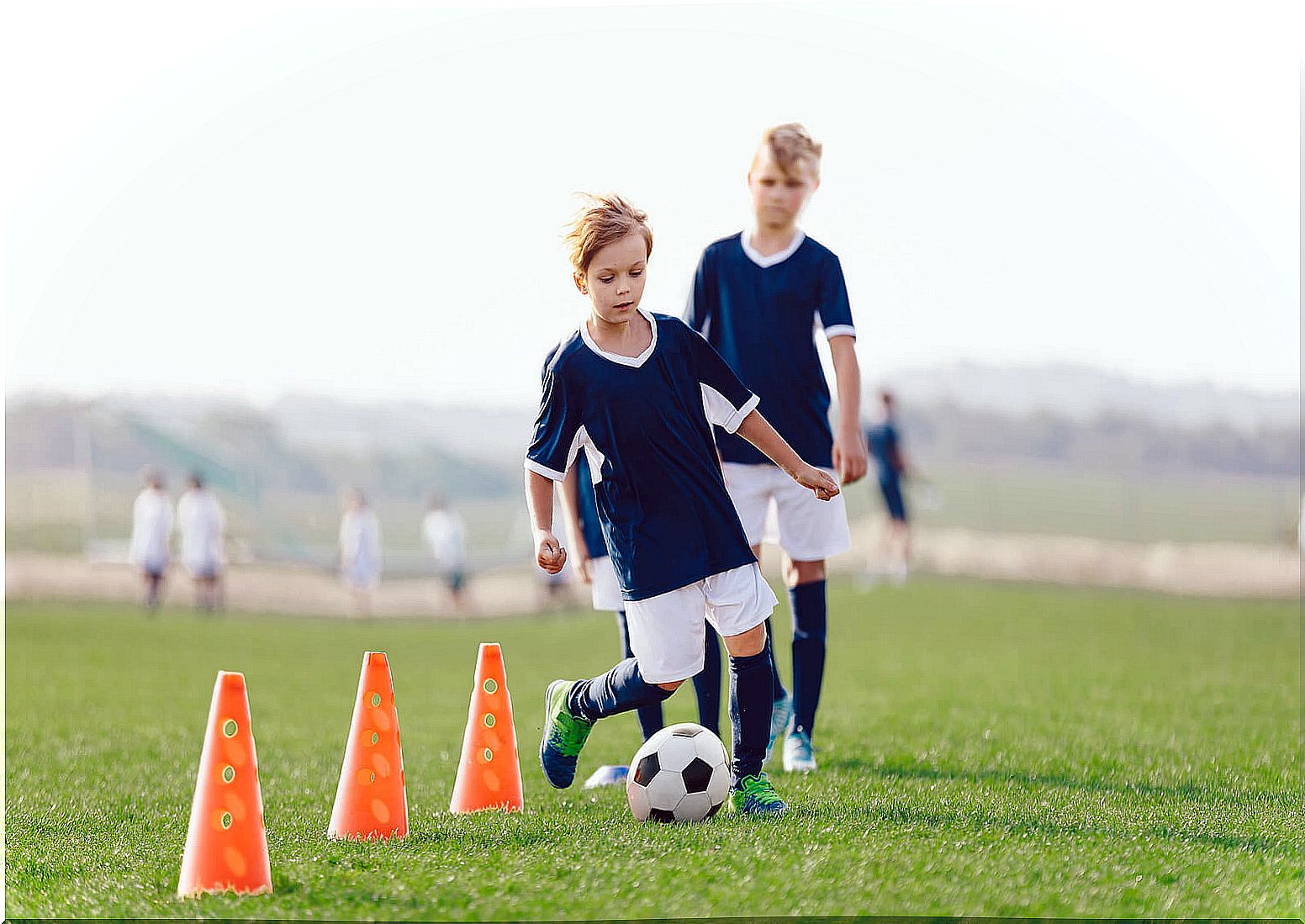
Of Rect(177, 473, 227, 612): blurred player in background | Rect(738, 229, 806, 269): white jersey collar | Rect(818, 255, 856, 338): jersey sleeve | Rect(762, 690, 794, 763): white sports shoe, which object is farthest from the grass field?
Rect(177, 473, 227, 612): blurred player in background

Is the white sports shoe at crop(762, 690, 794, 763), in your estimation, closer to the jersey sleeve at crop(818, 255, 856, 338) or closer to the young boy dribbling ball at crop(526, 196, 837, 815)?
the young boy dribbling ball at crop(526, 196, 837, 815)

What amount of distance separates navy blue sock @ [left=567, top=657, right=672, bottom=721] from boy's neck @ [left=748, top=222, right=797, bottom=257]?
192 cm

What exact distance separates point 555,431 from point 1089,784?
2.68 meters

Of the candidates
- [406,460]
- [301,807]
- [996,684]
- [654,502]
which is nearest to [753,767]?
[654,502]

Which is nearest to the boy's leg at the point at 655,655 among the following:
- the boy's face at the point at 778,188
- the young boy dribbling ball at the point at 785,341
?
the young boy dribbling ball at the point at 785,341

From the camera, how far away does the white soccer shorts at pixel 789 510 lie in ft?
17.9

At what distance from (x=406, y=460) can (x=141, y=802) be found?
24.6 meters

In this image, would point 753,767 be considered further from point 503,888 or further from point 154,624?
point 154,624

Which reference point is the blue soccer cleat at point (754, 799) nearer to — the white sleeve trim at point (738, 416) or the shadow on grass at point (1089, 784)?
the shadow on grass at point (1089, 784)

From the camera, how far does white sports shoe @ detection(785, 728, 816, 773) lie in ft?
18.1

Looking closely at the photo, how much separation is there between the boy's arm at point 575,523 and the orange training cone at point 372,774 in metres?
1.11

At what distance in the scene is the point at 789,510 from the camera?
18.0 ft

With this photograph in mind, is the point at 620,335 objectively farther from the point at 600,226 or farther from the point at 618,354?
the point at 600,226

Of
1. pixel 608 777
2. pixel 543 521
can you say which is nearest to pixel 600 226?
pixel 543 521
